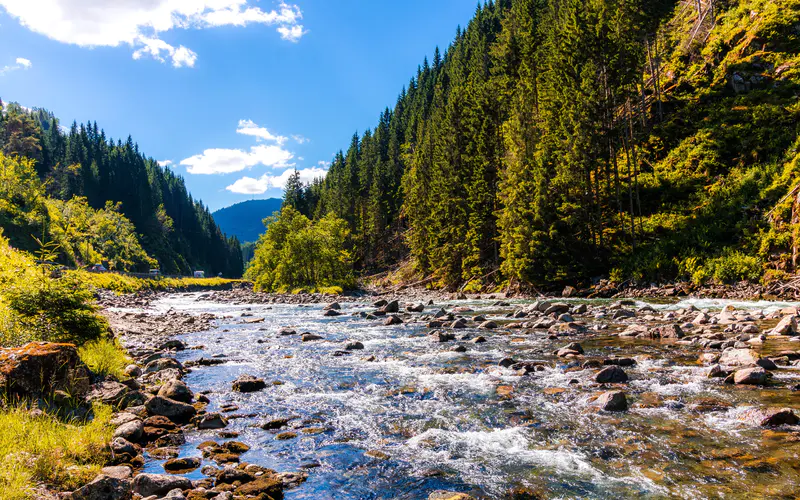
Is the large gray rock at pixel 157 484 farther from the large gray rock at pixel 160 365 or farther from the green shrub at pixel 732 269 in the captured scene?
the green shrub at pixel 732 269

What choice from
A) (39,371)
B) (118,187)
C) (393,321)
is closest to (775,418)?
(39,371)

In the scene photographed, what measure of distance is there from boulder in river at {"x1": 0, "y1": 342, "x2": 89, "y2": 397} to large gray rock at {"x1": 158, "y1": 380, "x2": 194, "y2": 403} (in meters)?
1.58

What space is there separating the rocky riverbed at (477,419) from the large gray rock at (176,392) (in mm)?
40

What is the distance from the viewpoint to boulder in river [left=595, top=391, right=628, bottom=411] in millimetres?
8477

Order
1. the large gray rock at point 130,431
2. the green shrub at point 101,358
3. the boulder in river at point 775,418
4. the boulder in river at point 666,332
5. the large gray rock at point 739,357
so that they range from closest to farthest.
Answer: the boulder in river at point 775,418, the large gray rock at point 130,431, the green shrub at point 101,358, the large gray rock at point 739,357, the boulder in river at point 666,332

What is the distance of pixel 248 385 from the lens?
36.4 ft

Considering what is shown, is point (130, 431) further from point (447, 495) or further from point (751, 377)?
point (751, 377)

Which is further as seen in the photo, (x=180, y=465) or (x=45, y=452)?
(x=180, y=465)

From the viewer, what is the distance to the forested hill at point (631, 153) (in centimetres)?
2794

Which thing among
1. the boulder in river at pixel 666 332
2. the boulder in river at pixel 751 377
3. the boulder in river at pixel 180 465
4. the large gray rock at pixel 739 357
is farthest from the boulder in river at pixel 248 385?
the boulder in river at pixel 666 332

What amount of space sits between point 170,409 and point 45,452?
10.8ft

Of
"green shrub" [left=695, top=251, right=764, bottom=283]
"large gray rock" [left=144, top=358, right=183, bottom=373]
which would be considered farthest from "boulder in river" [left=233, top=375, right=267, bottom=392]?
"green shrub" [left=695, top=251, right=764, bottom=283]

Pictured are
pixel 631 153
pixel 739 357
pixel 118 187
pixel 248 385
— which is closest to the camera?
pixel 739 357

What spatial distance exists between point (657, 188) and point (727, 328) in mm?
24329
